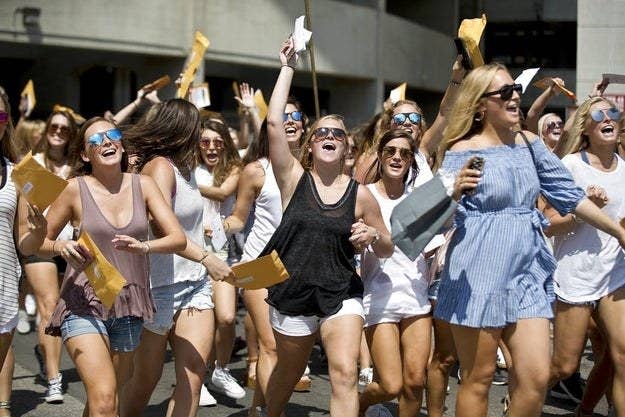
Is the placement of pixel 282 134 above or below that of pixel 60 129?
above

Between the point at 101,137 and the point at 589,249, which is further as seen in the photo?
the point at 589,249

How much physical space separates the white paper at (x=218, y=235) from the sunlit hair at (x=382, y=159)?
1085mm

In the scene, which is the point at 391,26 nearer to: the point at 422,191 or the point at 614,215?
the point at 614,215

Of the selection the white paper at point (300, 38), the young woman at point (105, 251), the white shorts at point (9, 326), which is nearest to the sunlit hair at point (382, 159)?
the white paper at point (300, 38)

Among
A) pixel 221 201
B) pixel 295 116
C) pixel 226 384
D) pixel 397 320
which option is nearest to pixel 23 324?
pixel 221 201

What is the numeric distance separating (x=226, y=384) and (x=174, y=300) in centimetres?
229

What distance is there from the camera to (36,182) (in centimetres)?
568

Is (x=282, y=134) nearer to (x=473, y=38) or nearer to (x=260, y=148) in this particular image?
(x=473, y=38)

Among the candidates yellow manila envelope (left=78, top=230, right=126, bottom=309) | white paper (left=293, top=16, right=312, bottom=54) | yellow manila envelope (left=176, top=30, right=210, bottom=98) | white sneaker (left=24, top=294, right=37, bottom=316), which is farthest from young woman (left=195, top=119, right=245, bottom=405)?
white sneaker (left=24, top=294, right=37, bottom=316)

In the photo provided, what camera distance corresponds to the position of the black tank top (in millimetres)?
6312

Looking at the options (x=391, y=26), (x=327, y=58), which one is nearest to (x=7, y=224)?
(x=327, y=58)

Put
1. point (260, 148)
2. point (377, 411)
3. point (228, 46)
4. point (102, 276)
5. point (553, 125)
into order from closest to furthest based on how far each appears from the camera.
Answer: point (102, 276) < point (377, 411) < point (260, 148) < point (553, 125) < point (228, 46)

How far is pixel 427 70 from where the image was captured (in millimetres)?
27016

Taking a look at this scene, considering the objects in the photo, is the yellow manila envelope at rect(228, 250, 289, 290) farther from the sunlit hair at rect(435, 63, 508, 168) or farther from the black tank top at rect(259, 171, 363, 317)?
the sunlit hair at rect(435, 63, 508, 168)
